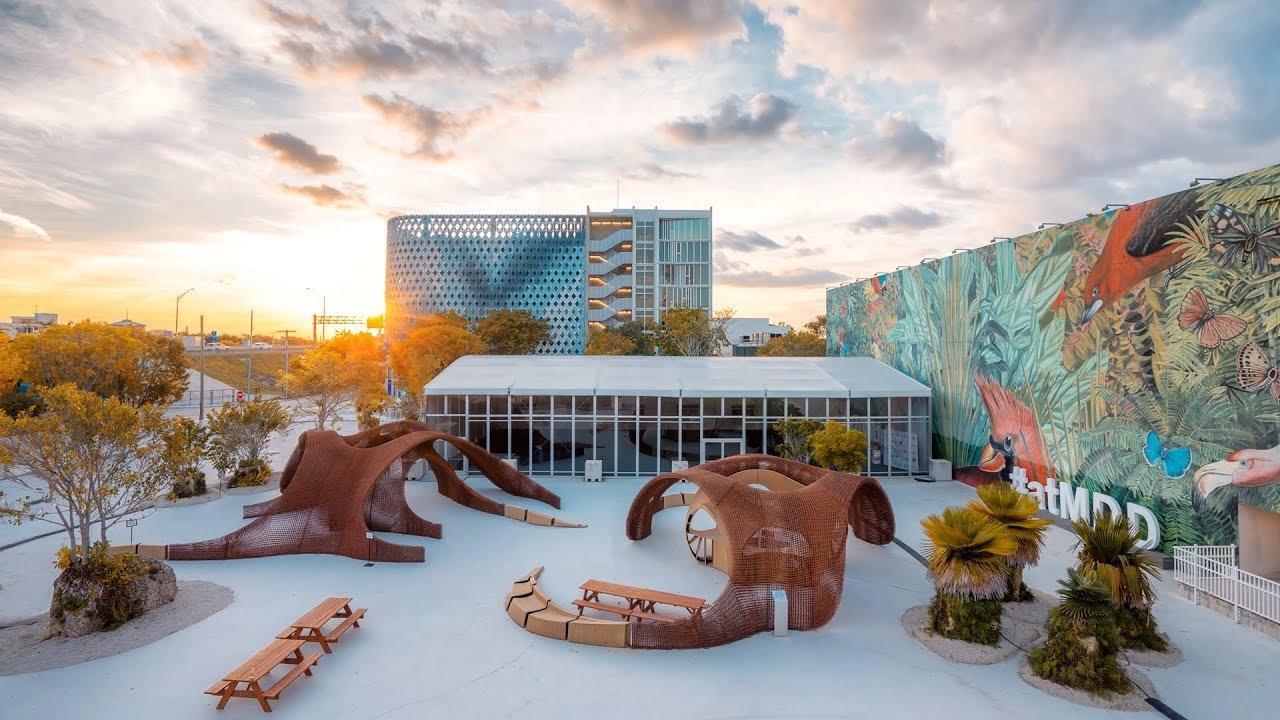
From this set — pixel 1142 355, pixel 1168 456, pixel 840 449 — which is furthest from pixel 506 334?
pixel 1168 456

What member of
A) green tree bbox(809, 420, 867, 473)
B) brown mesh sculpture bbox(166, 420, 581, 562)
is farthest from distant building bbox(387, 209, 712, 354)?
brown mesh sculpture bbox(166, 420, 581, 562)

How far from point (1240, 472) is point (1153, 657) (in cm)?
579

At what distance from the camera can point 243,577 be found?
48.9 ft

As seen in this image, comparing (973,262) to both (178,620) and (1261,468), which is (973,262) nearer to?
(1261,468)

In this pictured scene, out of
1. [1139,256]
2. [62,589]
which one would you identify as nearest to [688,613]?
[62,589]

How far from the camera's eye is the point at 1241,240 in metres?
14.3

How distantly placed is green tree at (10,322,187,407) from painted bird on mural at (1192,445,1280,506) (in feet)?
136

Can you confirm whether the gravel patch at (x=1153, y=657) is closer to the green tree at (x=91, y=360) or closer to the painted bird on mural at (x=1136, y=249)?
the painted bird on mural at (x=1136, y=249)

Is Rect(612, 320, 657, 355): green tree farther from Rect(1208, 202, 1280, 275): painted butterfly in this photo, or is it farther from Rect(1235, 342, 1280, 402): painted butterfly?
Rect(1235, 342, 1280, 402): painted butterfly

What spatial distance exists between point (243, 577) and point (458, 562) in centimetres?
468

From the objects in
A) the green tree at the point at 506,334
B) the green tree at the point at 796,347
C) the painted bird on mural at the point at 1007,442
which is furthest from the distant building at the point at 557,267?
the painted bird on mural at the point at 1007,442

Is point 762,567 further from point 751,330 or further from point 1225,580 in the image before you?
point 751,330

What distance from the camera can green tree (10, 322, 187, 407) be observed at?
1277 inches

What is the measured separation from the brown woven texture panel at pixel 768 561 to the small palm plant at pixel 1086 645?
12.0 feet
